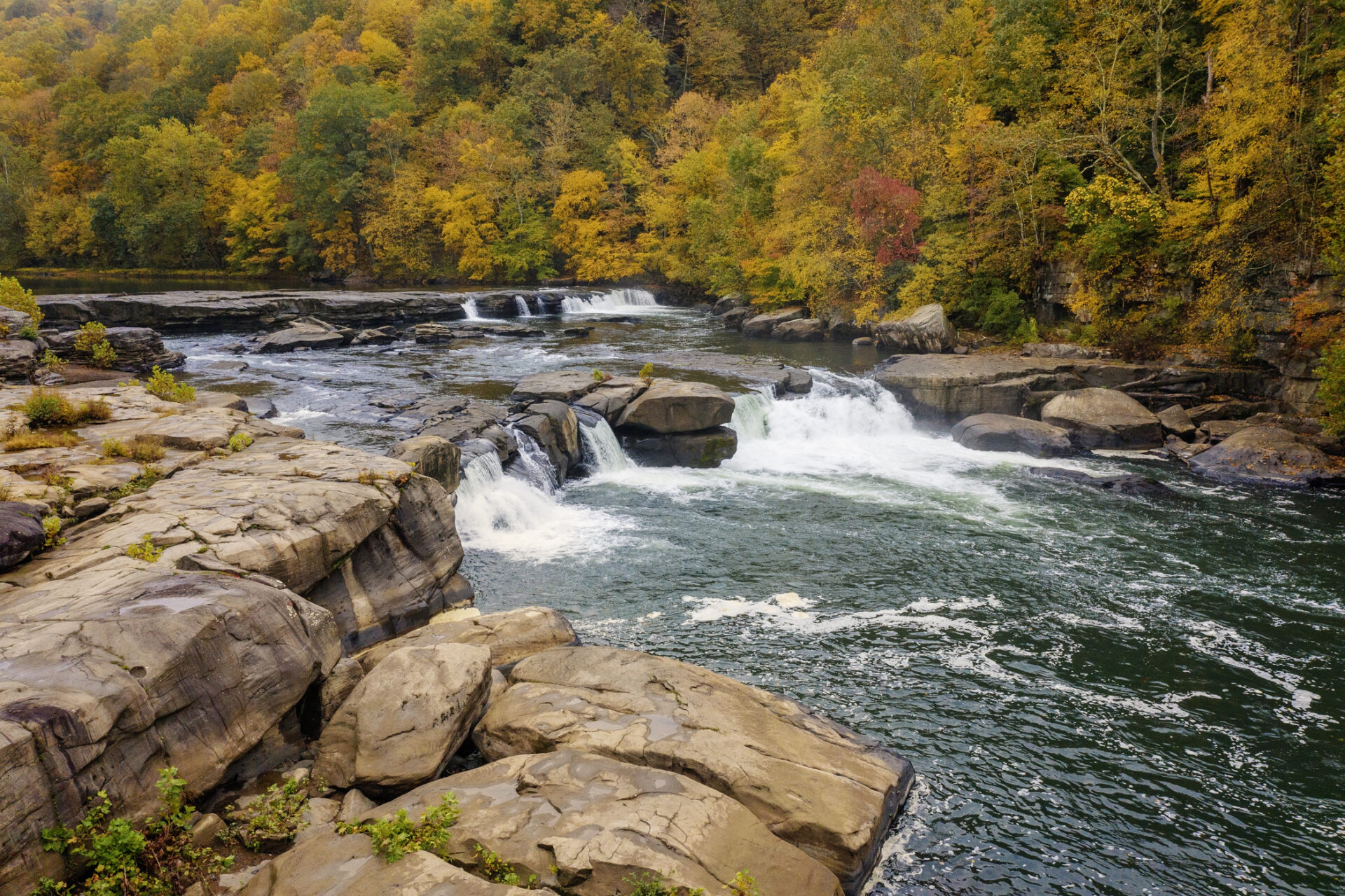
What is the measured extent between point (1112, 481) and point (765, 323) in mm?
18959

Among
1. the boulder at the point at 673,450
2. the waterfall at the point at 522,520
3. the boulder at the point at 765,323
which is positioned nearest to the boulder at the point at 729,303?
the boulder at the point at 765,323

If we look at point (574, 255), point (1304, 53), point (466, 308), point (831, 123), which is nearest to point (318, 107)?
point (574, 255)

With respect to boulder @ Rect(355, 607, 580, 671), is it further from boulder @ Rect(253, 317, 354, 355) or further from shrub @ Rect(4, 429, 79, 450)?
boulder @ Rect(253, 317, 354, 355)

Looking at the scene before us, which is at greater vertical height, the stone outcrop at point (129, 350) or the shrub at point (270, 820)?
the stone outcrop at point (129, 350)

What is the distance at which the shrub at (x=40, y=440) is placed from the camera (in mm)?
9781

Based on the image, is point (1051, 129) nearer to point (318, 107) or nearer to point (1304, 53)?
point (1304, 53)

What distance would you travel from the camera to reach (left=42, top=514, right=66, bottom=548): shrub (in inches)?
295

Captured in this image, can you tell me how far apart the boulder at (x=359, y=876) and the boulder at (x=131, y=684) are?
1.09 meters

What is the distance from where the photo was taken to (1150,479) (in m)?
16.2

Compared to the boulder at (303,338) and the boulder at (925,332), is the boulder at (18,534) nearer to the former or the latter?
the boulder at (303,338)

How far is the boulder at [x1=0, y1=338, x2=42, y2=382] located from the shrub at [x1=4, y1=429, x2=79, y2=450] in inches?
228

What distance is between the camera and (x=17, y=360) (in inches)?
584

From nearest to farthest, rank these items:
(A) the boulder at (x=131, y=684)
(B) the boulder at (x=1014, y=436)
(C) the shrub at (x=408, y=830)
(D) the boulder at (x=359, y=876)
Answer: (A) the boulder at (x=131, y=684) → (D) the boulder at (x=359, y=876) → (C) the shrub at (x=408, y=830) → (B) the boulder at (x=1014, y=436)

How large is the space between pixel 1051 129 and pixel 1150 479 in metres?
14.0
